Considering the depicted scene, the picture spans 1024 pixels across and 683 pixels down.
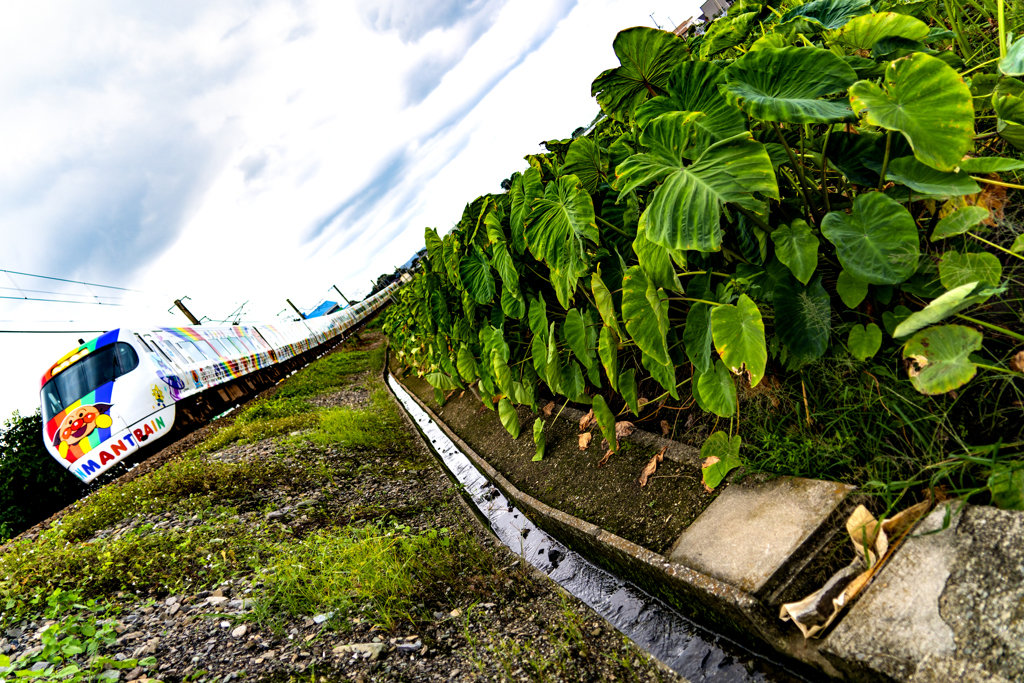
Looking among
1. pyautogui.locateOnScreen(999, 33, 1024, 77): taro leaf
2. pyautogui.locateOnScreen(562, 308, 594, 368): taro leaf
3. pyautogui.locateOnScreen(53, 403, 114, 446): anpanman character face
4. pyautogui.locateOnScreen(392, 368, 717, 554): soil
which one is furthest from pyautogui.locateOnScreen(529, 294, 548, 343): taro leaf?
pyautogui.locateOnScreen(53, 403, 114, 446): anpanman character face

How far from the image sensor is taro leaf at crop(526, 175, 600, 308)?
1727mm

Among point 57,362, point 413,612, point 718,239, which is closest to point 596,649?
point 413,612

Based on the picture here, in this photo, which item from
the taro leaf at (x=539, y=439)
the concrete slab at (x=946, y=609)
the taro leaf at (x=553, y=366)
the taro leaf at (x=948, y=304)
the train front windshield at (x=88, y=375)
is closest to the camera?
the concrete slab at (x=946, y=609)

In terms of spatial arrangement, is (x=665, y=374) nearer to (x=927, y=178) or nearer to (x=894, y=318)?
(x=894, y=318)

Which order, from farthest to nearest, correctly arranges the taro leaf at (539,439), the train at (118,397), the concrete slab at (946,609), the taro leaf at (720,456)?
the train at (118,397), the taro leaf at (539,439), the taro leaf at (720,456), the concrete slab at (946,609)

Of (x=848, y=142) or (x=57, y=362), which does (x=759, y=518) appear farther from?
(x=57, y=362)

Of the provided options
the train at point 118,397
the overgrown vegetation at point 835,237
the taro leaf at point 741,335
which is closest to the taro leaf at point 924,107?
the overgrown vegetation at point 835,237

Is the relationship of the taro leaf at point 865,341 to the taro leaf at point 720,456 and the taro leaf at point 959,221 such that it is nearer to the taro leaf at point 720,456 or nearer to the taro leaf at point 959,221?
the taro leaf at point 959,221

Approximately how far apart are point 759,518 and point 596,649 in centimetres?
62

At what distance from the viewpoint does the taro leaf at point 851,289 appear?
Result: 4.16ft

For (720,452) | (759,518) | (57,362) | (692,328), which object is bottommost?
(759,518)

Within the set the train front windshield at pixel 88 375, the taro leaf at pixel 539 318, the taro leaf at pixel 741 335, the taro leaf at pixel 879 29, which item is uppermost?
the train front windshield at pixel 88 375

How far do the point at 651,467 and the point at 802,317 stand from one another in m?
0.82

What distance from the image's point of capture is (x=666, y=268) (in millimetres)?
1440
